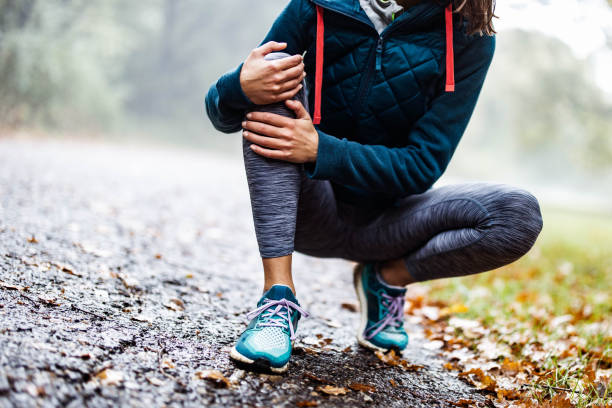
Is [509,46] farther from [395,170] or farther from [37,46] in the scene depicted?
[395,170]

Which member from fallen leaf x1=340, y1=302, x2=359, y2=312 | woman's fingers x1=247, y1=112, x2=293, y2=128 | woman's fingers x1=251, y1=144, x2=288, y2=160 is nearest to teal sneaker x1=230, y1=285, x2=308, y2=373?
woman's fingers x1=251, y1=144, x2=288, y2=160

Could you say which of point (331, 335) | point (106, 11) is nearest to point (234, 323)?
point (331, 335)

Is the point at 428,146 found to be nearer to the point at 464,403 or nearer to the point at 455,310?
the point at 464,403

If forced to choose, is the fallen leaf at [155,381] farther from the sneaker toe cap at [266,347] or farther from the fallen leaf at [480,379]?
the fallen leaf at [480,379]

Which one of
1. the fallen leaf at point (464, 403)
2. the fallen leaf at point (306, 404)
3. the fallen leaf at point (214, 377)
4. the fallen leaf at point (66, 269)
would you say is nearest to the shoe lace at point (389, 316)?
the fallen leaf at point (464, 403)

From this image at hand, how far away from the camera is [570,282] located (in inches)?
169

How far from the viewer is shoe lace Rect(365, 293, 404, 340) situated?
2.02m

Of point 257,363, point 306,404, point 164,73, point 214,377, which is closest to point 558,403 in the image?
point 306,404

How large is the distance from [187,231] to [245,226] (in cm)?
118

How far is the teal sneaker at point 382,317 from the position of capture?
6.57 ft

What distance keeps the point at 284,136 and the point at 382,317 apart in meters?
0.91

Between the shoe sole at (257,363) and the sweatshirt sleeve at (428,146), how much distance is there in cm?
64

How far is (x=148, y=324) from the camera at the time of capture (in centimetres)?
171

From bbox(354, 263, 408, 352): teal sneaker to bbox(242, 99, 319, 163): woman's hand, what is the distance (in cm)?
73
